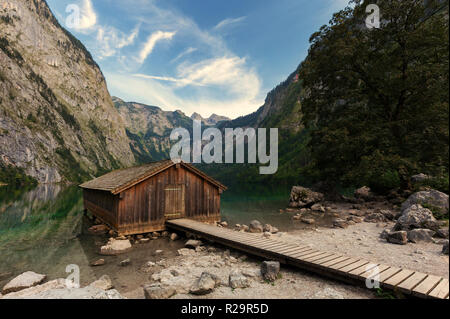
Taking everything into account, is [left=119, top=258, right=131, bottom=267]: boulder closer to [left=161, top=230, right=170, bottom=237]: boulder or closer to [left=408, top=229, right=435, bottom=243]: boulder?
[left=161, top=230, right=170, bottom=237]: boulder

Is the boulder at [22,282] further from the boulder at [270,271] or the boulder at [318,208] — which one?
the boulder at [318,208]

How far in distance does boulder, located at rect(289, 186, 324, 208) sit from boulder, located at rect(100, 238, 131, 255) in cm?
2119

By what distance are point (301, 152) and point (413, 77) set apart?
467 feet

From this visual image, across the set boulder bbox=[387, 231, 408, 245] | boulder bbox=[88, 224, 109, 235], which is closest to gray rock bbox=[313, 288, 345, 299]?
boulder bbox=[387, 231, 408, 245]

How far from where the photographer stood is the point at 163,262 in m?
10.9

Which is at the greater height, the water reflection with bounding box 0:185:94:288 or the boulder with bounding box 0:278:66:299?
the boulder with bounding box 0:278:66:299

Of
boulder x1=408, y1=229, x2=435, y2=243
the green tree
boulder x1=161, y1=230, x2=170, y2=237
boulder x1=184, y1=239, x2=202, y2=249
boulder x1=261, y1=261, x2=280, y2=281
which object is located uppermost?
the green tree

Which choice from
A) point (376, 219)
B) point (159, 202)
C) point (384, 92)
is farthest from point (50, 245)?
point (384, 92)

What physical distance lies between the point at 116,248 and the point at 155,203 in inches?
167

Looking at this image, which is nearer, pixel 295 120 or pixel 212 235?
pixel 212 235

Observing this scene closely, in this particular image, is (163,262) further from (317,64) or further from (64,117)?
(64,117)

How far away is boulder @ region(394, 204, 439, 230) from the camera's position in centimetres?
1262
